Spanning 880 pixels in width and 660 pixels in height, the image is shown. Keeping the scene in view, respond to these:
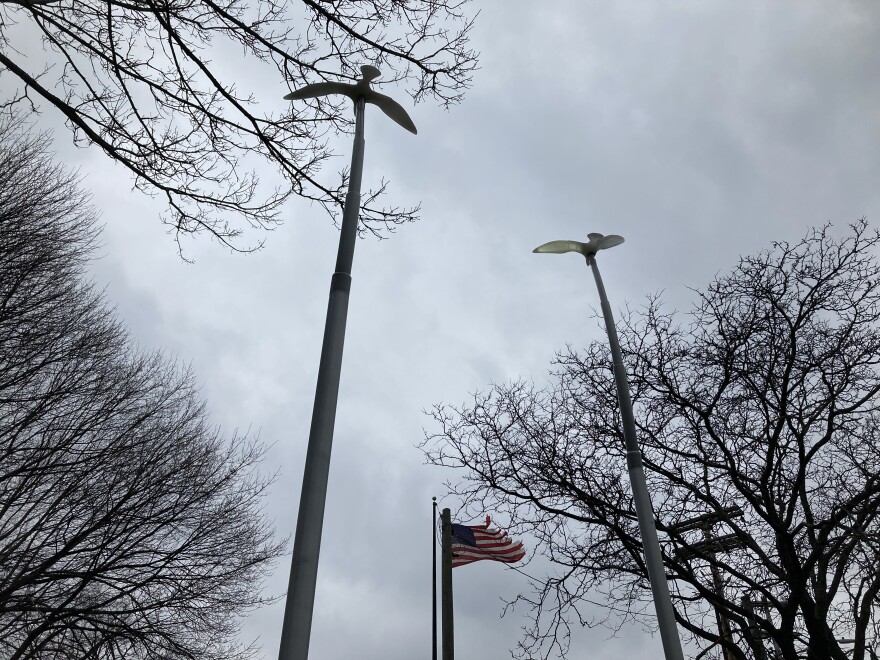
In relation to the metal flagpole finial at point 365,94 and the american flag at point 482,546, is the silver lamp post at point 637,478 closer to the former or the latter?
the metal flagpole finial at point 365,94

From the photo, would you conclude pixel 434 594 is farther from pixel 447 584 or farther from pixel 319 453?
pixel 319 453

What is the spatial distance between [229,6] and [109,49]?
1194mm

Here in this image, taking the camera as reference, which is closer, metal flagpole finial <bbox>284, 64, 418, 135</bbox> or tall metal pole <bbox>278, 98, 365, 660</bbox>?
tall metal pole <bbox>278, 98, 365, 660</bbox>

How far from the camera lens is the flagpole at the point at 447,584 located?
432 inches

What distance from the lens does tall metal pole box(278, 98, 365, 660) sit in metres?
3.33

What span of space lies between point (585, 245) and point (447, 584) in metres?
6.50

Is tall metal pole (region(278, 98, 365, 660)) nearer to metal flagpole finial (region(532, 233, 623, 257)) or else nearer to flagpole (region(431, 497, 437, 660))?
metal flagpole finial (region(532, 233, 623, 257))

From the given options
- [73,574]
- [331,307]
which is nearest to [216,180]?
[331,307]

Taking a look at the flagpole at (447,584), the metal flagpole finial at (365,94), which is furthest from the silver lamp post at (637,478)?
the flagpole at (447,584)

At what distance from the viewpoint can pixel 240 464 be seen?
1362 centimetres

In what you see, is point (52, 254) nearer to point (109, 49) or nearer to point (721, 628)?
point (109, 49)

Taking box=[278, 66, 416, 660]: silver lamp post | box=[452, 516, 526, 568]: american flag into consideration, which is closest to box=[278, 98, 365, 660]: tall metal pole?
box=[278, 66, 416, 660]: silver lamp post

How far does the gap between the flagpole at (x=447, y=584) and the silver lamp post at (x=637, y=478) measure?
486 cm

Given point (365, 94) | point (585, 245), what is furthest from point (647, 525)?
point (365, 94)
